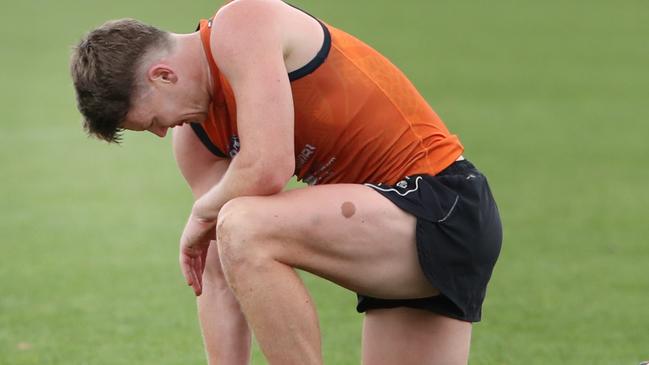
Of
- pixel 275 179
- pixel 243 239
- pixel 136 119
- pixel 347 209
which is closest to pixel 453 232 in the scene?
pixel 347 209

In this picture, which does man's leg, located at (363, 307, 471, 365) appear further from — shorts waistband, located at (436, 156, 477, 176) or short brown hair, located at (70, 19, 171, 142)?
short brown hair, located at (70, 19, 171, 142)

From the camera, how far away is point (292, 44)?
414 centimetres

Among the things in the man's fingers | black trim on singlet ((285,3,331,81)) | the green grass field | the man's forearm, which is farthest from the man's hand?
the green grass field

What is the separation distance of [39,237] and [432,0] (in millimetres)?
17169

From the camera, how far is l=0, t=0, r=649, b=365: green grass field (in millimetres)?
6242

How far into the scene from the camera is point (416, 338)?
4539 mm

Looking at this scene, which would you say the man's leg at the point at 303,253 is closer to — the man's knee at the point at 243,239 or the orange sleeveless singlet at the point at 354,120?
the man's knee at the point at 243,239

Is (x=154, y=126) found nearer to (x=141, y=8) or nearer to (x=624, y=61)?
(x=624, y=61)

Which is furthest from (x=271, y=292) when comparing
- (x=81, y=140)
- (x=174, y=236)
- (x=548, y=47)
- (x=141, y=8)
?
(x=141, y=8)

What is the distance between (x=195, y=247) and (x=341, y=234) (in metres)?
0.60

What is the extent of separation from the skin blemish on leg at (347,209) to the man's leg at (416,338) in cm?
63

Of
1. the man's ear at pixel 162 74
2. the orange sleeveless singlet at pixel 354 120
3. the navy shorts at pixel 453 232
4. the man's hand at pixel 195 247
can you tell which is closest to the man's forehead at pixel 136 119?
the man's ear at pixel 162 74

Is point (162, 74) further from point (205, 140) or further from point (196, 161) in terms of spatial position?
point (196, 161)

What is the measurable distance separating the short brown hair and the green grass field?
6.33ft
